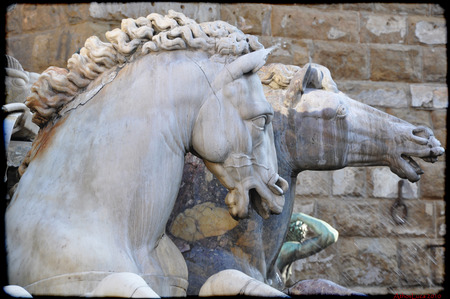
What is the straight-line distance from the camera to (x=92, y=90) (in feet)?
7.99

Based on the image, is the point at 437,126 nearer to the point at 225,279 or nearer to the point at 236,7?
the point at 236,7

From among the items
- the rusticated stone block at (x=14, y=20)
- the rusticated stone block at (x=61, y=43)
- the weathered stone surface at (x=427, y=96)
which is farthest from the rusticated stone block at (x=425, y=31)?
the rusticated stone block at (x=14, y=20)

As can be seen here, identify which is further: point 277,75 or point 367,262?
point 367,262

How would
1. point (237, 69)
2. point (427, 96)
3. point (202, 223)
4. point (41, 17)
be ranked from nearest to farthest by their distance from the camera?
point (237, 69) < point (202, 223) < point (41, 17) < point (427, 96)

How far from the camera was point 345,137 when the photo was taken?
2.98m

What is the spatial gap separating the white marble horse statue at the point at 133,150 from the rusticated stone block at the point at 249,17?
245 centimetres

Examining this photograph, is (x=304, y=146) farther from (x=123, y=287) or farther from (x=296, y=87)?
(x=123, y=287)

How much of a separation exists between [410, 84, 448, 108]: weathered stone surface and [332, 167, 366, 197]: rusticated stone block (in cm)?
58

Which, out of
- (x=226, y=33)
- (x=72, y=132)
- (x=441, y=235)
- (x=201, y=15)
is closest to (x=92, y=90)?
(x=72, y=132)

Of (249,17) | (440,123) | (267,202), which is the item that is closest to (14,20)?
(249,17)

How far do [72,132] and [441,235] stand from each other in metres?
3.48

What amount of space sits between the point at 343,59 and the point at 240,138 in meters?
3.08

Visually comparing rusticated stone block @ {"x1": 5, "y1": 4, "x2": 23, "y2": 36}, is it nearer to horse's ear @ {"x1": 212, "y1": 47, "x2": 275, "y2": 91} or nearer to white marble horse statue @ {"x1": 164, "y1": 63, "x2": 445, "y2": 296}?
white marble horse statue @ {"x1": 164, "y1": 63, "x2": 445, "y2": 296}

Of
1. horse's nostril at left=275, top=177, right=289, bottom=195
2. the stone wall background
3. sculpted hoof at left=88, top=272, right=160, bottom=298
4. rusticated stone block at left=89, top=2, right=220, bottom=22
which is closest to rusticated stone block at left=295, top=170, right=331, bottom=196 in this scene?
the stone wall background
